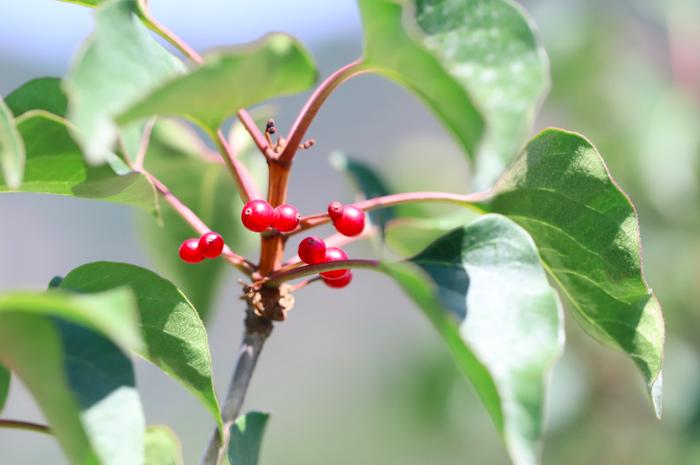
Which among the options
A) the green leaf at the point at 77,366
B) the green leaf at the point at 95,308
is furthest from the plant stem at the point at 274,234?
the green leaf at the point at 95,308

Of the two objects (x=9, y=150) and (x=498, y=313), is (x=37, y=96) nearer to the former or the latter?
(x=9, y=150)

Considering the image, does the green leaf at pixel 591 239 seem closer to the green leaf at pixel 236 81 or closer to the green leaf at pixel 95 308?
the green leaf at pixel 236 81

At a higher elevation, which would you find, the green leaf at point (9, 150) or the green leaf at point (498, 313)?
the green leaf at point (9, 150)

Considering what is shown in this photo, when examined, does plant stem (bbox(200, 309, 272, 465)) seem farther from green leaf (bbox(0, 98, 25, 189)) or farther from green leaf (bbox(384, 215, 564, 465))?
green leaf (bbox(0, 98, 25, 189))

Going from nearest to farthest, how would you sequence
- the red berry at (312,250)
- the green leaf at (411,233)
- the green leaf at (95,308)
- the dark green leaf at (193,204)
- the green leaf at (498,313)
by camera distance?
the green leaf at (95,308)
the green leaf at (498,313)
the red berry at (312,250)
the green leaf at (411,233)
the dark green leaf at (193,204)

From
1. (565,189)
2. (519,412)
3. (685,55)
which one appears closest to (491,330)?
(519,412)

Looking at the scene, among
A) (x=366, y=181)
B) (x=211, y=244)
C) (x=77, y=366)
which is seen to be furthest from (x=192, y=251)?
(x=366, y=181)

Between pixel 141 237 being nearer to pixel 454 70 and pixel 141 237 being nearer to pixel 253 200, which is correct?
pixel 253 200
